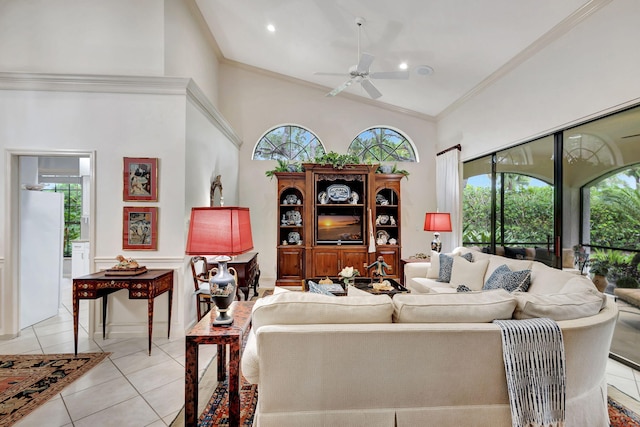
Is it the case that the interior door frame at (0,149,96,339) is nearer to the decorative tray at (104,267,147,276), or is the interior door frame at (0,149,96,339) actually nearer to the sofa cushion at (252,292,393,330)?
the decorative tray at (104,267,147,276)

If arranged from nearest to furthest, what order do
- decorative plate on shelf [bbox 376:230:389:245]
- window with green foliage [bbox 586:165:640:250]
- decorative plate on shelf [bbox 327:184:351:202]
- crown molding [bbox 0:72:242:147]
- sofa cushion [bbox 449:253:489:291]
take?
window with green foliage [bbox 586:165:640:250], crown molding [bbox 0:72:242:147], sofa cushion [bbox 449:253:489:291], decorative plate on shelf [bbox 327:184:351:202], decorative plate on shelf [bbox 376:230:389:245]

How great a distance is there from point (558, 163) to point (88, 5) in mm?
5592

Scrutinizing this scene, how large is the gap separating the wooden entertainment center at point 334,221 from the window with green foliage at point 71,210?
5108 mm

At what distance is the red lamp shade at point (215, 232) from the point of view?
186 cm

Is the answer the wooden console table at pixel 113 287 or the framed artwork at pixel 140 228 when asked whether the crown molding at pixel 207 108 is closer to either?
the framed artwork at pixel 140 228

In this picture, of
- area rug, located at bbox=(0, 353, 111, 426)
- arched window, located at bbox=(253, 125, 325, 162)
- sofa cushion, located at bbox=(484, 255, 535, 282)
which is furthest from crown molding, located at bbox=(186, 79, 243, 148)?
sofa cushion, located at bbox=(484, 255, 535, 282)

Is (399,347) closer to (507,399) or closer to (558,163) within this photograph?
(507,399)

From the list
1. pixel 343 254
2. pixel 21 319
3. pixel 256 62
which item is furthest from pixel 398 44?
pixel 21 319

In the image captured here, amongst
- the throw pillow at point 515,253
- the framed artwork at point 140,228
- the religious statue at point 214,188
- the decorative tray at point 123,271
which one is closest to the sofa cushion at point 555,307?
the throw pillow at point 515,253

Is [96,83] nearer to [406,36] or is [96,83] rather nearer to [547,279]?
[406,36]

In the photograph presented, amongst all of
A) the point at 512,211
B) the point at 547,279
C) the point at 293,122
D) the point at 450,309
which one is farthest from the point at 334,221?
the point at 450,309

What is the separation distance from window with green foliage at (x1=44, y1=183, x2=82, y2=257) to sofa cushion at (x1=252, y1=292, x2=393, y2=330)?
7.52m

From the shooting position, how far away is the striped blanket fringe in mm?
1571

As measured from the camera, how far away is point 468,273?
357 cm
